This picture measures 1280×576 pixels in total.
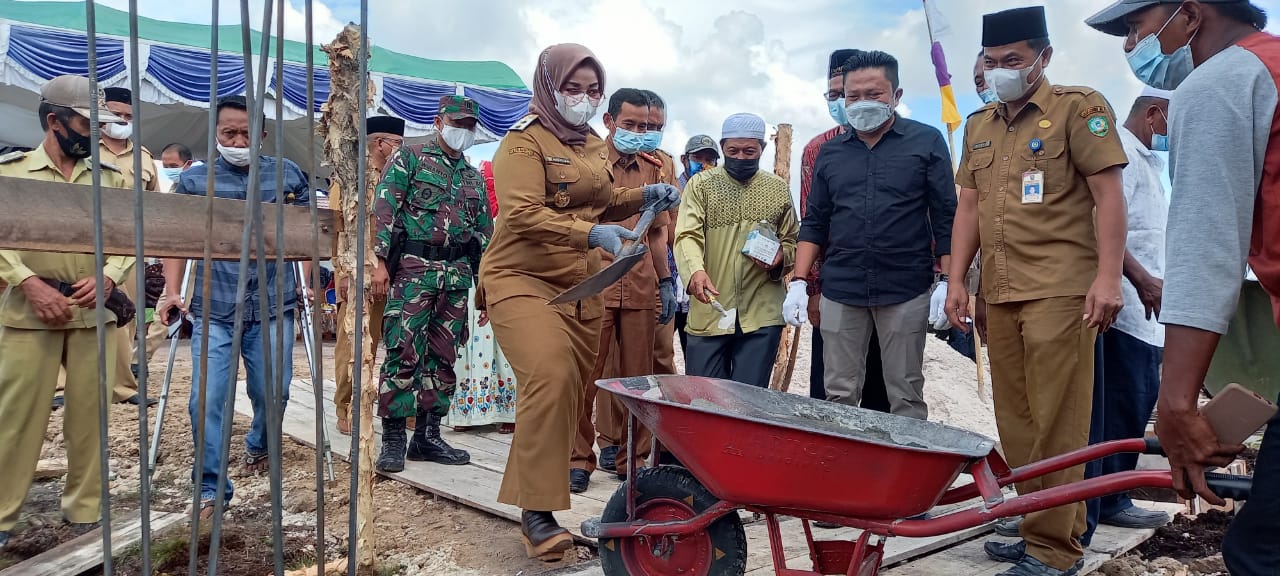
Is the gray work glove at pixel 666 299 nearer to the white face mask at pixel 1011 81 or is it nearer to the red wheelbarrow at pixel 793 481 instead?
the red wheelbarrow at pixel 793 481

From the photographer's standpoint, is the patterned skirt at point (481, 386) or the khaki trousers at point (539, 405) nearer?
the khaki trousers at point (539, 405)

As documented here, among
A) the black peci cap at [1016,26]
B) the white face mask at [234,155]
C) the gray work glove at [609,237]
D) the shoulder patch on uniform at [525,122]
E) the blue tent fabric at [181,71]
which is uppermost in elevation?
the blue tent fabric at [181,71]

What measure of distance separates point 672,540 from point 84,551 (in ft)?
7.59

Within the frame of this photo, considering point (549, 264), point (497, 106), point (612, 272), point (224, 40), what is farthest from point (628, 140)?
point (224, 40)

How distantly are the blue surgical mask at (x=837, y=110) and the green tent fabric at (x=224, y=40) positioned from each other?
17.7 ft

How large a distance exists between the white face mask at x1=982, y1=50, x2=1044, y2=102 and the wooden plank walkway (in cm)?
355

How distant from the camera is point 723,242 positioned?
418cm

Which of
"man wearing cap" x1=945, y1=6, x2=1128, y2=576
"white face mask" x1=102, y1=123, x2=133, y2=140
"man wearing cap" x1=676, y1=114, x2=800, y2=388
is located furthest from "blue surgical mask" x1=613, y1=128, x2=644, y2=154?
"white face mask" x1=102, y1=123, x2=133, y2=140

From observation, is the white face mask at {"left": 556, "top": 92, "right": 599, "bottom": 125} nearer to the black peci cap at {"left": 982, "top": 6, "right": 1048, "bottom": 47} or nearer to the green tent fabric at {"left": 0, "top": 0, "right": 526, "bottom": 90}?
the black peci cap at {"left": 982, "top": 6, "right": 1048, "bottom": 47}

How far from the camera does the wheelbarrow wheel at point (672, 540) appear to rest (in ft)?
8.20

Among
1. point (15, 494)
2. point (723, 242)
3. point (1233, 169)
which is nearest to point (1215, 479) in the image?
point (1233, 169)

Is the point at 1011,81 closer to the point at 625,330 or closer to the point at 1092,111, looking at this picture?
the point at 1092,111

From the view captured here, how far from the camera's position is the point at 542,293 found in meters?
3.17

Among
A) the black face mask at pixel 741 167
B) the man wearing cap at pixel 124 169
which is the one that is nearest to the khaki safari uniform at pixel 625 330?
the black face mask at pixel 741 167
